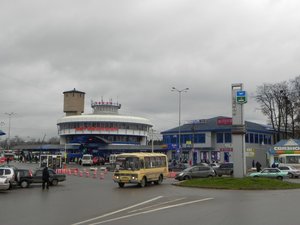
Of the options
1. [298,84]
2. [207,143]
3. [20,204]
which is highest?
[298,84]

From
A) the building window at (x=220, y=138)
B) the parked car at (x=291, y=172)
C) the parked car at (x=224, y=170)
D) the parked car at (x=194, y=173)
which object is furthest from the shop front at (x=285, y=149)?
the parked car at (x=194, y=173)

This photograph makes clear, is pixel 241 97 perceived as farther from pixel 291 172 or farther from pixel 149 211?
pixel 149 211

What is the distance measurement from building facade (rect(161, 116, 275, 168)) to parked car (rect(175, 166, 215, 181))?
125 ft

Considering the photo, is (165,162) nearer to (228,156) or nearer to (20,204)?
(20,204)

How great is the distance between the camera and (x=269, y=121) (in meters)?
73.9

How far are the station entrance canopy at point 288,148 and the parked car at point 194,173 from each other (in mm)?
24553

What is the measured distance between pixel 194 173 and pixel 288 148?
2669 cm

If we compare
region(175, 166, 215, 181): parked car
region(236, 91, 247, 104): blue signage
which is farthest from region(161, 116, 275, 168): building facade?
region(236, 91, 247, 104): blue signage

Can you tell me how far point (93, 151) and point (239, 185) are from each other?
79017 millimetres

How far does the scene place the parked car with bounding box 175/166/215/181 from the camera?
38.3m

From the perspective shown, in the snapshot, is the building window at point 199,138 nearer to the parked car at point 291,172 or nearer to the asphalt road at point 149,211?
the parked car at point 291,172

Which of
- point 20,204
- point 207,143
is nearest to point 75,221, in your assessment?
point 20,204

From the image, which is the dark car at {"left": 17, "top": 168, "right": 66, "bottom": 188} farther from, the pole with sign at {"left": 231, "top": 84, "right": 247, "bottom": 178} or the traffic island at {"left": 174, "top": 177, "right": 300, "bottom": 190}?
the pole with sign at {"left": 231, "top": 84, "right": 247, "bottom": 178}

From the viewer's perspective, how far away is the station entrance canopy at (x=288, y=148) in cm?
6012
